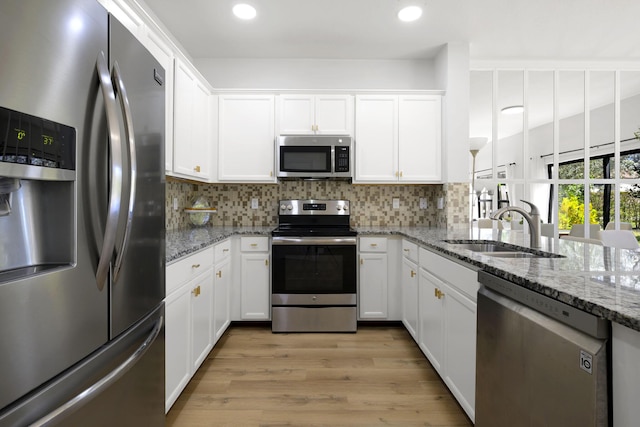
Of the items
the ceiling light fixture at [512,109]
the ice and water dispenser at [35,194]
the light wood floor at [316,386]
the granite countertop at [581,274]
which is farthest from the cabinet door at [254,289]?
the ceiling light fixture at [512,109]

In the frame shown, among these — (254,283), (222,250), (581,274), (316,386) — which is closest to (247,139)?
(222,250)

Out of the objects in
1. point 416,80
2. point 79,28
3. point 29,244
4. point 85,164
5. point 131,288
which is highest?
point 416,80

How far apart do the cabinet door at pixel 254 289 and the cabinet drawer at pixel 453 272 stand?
4.58ft

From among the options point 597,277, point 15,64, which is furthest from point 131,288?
point 597,277

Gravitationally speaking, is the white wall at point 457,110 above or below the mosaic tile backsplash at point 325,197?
above

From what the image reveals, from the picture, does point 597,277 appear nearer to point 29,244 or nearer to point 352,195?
point 29,244

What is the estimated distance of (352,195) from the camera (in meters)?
3.48

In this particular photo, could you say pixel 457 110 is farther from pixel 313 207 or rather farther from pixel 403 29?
pixel 313 207

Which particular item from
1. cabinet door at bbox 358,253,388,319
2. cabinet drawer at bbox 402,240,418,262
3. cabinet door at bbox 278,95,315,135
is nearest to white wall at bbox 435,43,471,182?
cabinet drawer at bbox 402,240,418,262

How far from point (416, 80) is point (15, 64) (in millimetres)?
3367

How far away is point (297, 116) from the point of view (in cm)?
316

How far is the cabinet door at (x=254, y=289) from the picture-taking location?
2939 millimetres

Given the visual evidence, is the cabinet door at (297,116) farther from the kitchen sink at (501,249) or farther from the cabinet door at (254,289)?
the kitchen sink at (501,249)

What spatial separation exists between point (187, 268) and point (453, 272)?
1443 millimetres
